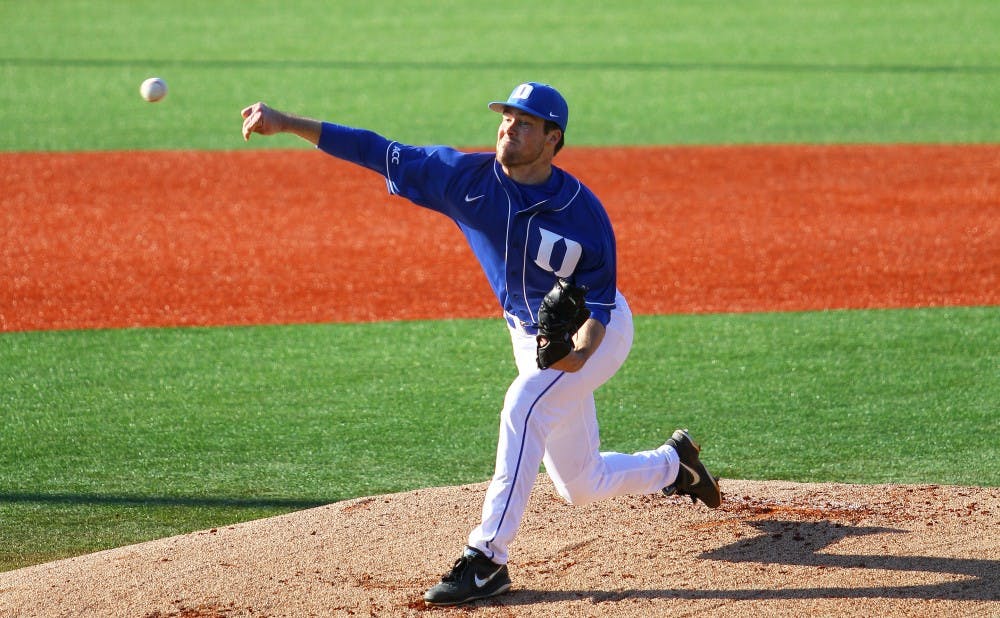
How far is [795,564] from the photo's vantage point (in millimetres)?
4332

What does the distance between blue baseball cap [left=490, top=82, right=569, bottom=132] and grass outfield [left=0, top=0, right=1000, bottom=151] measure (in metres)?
8.42

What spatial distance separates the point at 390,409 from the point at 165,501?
137cm

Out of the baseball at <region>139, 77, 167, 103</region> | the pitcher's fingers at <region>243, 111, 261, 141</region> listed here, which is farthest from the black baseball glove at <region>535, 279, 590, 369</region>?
the baseball at <region>139, 77, 167, 103</region>

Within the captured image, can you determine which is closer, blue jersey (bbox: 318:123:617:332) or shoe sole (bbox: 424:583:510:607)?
shoe sole (bbox: 424:583:510:607)

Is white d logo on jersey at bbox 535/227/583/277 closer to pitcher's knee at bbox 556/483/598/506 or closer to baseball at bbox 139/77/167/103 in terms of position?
pitcher's knee at bbox 556/483/598/506

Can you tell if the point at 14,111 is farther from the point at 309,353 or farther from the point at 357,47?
the point at 309,353

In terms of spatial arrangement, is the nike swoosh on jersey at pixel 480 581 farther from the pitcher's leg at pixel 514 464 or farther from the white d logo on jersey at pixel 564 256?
the white d logo on jersey at pixel 564 256

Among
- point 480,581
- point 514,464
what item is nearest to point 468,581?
point 480,581

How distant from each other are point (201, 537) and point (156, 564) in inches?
11.8

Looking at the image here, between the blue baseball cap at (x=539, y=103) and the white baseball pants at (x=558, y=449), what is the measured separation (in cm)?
69

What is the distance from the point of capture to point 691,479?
4777 mm

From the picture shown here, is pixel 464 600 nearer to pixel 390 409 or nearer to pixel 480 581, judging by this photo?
pixel 480 581

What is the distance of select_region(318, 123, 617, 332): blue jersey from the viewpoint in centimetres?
427

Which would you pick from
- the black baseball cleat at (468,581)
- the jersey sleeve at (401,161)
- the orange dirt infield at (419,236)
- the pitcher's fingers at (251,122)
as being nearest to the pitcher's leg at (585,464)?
the black baseball cleat at (468,581)
